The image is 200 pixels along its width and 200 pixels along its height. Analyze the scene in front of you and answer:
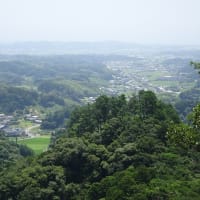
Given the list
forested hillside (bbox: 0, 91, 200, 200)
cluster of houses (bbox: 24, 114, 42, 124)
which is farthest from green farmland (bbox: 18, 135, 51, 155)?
forested hillside (bbox: 0, 91, 200, 200)

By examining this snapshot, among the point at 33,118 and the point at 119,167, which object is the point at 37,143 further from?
the point at 119,167

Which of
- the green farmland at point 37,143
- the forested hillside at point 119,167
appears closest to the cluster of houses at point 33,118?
the green farmland at point 37,143

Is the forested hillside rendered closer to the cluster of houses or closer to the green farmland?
the green farmland

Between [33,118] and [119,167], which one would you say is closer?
[119,167]

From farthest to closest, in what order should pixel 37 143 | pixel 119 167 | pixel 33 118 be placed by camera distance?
pixel 33 118 → pixel 37 143 → pixel 119 167

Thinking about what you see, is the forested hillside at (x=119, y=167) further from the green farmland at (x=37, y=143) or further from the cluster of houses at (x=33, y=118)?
the cluster of houses at (x=33, y=118)

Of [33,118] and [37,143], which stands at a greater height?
[37,143]

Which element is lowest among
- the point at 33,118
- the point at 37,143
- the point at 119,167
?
the point at 33,118

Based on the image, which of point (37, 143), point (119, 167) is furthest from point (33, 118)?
point (119, 167)
